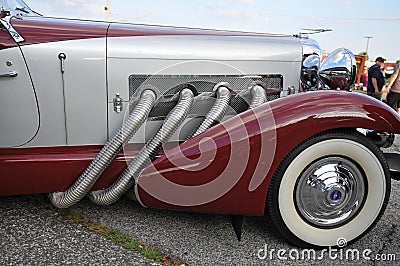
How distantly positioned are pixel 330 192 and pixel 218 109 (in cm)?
78

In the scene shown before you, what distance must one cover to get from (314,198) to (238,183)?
1.47 feet

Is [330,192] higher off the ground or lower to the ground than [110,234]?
higher

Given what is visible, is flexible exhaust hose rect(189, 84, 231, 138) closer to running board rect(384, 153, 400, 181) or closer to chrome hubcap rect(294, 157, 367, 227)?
chrome hubcap rect(294, 157, 367, 227)

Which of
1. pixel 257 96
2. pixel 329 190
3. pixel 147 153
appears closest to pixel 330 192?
pixel 329 190

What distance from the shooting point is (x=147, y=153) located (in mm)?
2244

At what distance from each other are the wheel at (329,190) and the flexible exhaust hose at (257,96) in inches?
16.7

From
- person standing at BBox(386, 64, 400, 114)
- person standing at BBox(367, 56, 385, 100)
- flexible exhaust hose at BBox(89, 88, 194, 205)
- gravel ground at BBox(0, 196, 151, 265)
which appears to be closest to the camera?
gravel ground at BBox(0, 196, 151, 265)

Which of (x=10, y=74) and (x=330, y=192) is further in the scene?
(x=330, y=192)

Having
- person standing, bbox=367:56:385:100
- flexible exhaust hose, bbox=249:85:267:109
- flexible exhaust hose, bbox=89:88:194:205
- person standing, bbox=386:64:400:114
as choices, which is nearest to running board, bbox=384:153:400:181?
flexible exhaust hose, bbox=249:85:267:109

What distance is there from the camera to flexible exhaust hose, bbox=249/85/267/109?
7.86ft

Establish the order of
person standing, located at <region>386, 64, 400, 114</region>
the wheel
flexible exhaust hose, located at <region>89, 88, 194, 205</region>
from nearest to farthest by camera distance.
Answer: the wheel < flexible exhaust hose, located at <region>89, 88, 194, 205</region> < person standing, located at <region>386, 64, 400, 114</region>

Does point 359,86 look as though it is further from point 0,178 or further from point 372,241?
point 0,178

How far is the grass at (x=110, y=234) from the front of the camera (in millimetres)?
2084

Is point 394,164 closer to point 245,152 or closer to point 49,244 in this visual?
point 245,152
